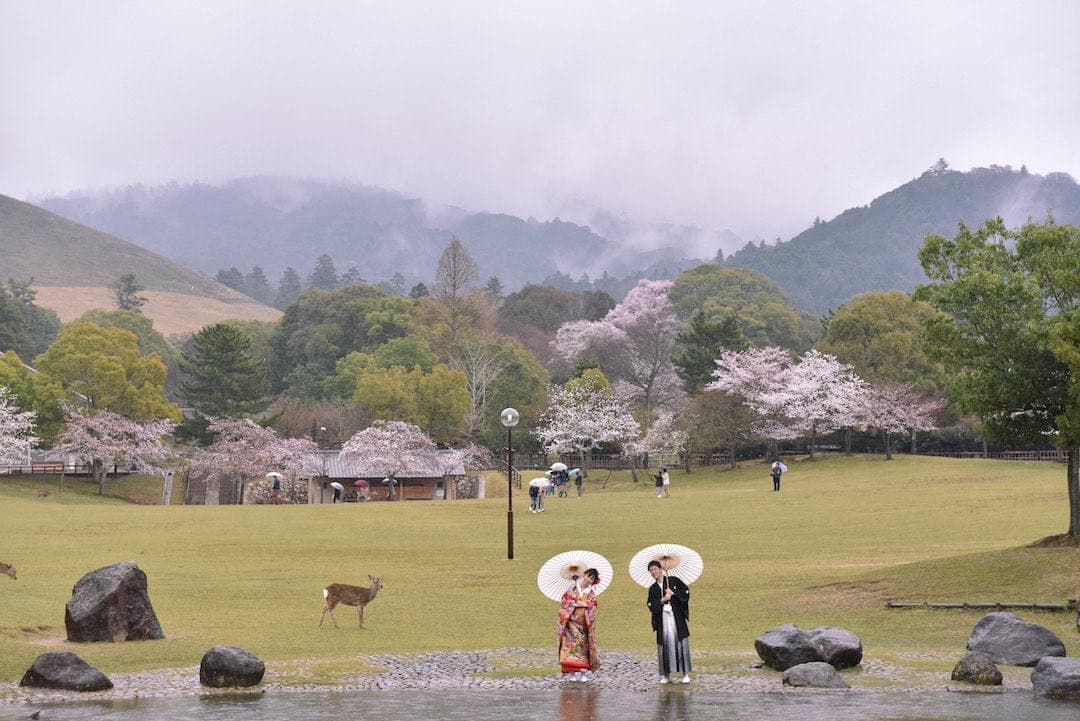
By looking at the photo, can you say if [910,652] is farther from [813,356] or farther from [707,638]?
[813,356]

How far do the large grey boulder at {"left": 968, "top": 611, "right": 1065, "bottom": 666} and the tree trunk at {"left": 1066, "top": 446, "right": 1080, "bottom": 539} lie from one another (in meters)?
10.4

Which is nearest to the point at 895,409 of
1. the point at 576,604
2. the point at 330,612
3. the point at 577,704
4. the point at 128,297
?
the point at 330,612

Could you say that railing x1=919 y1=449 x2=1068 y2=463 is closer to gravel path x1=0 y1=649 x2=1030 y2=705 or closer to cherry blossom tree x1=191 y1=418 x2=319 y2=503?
cherry blossom tree x1=191 y1=418 x2=319 y2=503

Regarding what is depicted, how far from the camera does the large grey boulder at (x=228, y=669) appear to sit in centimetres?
1814

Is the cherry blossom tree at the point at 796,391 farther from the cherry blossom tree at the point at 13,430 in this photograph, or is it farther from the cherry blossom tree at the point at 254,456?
the cherry blossom tree at the point at 13,430

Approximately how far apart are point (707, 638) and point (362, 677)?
7.61 metres

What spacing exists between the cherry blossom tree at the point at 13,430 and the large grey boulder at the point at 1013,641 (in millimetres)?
68446

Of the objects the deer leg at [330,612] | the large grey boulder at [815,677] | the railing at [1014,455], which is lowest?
the large grey boulder at [815,677]

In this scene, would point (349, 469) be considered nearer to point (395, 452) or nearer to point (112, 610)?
point (395, 452)

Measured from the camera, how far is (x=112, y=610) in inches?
882

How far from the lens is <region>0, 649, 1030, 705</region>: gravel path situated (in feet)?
58.5

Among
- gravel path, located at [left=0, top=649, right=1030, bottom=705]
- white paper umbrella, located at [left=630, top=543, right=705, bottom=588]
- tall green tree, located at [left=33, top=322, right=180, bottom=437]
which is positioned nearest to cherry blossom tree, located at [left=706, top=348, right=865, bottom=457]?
tall green tree, located at [left=33, top=322, right=180, bottom=437]

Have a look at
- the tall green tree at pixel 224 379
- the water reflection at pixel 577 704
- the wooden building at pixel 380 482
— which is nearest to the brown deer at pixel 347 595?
the water reflection at pixel 577 704

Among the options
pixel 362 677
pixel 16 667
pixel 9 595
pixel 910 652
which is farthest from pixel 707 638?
pixel 9 595
